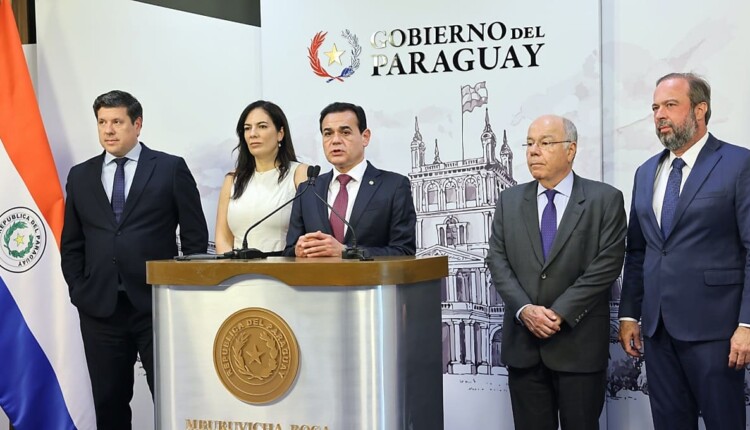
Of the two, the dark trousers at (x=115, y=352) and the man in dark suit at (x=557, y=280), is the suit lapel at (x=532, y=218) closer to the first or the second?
the man in dark suit at (x=557, y=280)

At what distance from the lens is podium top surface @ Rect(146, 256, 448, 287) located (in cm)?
215

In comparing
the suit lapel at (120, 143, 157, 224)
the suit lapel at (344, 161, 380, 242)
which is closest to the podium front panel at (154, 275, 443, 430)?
the suit lapel at (344, 161, 380, 242)

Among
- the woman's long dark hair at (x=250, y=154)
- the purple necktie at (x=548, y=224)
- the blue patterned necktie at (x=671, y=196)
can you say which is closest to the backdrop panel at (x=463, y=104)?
the woman's long dark hair at (x=250, y=154)

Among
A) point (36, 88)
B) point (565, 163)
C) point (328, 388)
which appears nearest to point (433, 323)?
point (328, 388)

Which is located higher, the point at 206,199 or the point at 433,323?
the point at 206,199

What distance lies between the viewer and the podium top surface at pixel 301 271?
2148mm

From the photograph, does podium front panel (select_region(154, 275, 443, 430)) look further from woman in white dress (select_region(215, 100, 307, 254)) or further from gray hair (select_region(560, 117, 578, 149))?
woman in white dress (select_region(215, 100, 307, 254))

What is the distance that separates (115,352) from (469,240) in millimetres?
1741

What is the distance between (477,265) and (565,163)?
94cm

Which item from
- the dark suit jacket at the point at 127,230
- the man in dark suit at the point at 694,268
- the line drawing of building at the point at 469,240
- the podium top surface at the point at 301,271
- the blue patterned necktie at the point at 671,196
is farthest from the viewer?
the line drawing of building at the point at 469,240

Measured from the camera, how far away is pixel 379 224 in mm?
3275

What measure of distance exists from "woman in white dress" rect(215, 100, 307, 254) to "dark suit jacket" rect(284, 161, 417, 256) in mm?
501

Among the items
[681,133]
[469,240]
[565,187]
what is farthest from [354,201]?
[681,133]

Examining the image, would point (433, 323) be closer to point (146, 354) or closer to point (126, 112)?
point (146, 354)
